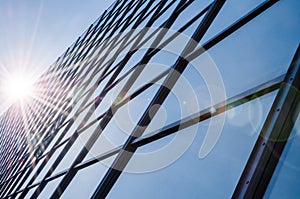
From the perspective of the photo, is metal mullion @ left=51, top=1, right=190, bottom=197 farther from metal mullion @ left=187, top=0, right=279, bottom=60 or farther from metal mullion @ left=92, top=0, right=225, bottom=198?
metal mullion @ left=187, top=0, right=279, bottom=60

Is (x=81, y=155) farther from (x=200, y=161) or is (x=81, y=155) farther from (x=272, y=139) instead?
(x=272, y=139)

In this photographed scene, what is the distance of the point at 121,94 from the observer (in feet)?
27.0

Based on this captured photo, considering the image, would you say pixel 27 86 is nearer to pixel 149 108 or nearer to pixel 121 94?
pixel 121 94

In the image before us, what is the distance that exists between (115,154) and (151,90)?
58.4 inches

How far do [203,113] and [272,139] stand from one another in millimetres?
1447

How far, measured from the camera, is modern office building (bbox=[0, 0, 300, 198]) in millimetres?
2947

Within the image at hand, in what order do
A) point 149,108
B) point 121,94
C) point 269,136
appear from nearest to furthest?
point 269,136 → point 149,108 → point 121,94

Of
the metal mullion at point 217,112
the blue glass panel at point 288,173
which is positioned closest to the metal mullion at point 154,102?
the metal mullion at point 217,112

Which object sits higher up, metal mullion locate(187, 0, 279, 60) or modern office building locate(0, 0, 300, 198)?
metal mullion locate(187, 0, 279, 60)

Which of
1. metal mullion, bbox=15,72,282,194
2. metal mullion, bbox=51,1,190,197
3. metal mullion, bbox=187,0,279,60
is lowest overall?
metal mullion, bbox=51,1,190,197

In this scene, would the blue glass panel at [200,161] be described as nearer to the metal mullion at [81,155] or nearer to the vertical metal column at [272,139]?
the vertical metal column at [272,139]

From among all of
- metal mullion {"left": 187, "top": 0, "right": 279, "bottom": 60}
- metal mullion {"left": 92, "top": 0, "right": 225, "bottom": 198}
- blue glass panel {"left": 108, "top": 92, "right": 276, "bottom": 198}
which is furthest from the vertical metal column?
metal mullion {"left": 92, "top": 0, "right": 225, "bottom": 198}

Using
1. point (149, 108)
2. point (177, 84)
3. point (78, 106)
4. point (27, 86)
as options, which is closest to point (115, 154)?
point (149, 108)

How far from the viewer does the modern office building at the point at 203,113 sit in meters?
2.95
